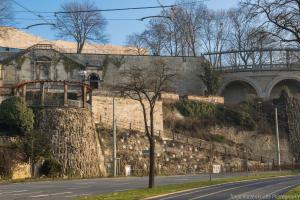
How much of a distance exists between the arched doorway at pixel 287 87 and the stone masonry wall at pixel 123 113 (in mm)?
20882

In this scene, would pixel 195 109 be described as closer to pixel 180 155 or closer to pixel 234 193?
pixel 180 155

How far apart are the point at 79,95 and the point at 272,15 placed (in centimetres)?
3778

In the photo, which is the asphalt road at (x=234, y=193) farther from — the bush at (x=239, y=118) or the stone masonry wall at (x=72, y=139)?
the bush at (x=239, y=118)

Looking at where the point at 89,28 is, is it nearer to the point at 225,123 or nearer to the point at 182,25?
the point at 182,25

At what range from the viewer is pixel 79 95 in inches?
2167

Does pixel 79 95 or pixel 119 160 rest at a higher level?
pixel 79 95

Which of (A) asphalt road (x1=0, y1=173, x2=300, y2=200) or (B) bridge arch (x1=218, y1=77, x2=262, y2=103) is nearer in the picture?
(A) asphalt road (x1=0, y1=173, x2=300, y2=200)

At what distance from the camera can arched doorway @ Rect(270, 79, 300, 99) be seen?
7341 cm

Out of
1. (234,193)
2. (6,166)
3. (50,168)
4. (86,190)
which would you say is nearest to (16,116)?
(50,168)

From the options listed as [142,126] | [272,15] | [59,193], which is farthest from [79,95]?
[272,15]

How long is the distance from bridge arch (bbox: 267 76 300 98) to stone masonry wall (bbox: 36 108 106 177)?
3105 cm

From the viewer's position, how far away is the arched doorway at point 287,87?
73.4m

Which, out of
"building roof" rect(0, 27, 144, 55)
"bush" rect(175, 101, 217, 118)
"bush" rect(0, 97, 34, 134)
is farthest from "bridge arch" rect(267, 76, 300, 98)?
"bush" rect(0, 97, 34, 134)

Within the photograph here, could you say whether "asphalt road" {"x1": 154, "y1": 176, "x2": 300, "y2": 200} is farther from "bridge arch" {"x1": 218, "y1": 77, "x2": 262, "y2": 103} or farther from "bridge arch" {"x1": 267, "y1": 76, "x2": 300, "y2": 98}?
"bridge arch" {"x1": 267, "y1": 76, "x2": 300, "y2": 98}
